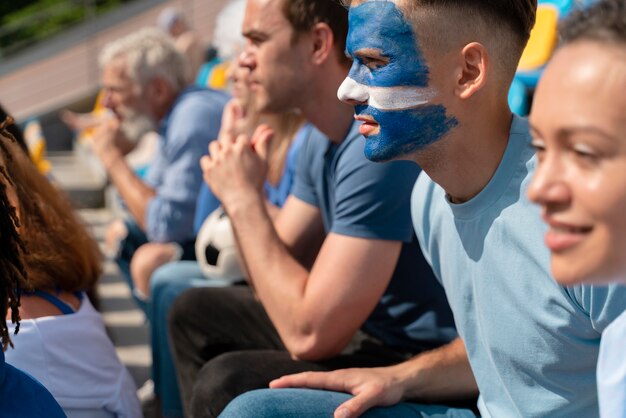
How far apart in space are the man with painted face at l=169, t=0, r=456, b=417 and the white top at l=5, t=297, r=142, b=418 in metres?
0.18

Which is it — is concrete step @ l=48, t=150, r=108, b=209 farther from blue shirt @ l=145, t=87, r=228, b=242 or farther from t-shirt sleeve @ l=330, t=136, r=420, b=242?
t-shirt sleeve @ l=330, t=136, r=420, b=242

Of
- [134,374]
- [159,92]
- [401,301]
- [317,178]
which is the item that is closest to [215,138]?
[159,92]

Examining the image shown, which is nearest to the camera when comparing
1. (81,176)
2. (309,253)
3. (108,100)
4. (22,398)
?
(22,398)

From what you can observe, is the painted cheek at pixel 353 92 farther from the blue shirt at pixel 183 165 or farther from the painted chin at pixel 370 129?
the blue shirt at pixel 183 165

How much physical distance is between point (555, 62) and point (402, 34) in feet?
2.21

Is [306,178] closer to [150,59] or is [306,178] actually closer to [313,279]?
[313,279]

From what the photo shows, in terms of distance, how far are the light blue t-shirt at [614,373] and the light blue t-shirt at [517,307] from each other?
287mm

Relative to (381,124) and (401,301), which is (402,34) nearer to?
(381,124)

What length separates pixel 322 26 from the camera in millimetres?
2488

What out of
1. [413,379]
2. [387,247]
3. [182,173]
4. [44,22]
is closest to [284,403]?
[413,379]

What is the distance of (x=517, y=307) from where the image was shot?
65.8 inches

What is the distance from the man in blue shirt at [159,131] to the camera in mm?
4062

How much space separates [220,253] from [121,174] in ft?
4.66

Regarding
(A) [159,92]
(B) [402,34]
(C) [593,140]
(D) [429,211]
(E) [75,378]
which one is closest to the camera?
(C) [593,140]
